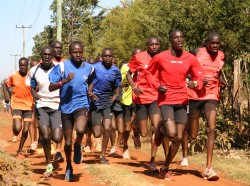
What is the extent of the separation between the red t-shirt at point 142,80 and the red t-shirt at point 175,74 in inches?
43.5

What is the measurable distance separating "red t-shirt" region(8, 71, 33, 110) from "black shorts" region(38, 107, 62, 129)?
276 cm

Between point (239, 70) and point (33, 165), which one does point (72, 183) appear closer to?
point (33, 165)

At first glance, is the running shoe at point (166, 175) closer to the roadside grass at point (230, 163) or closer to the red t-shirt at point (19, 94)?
the roadside grass at point (230, 163)

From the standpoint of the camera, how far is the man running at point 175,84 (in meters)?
7.55

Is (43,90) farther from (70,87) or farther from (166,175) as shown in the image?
(166,175)

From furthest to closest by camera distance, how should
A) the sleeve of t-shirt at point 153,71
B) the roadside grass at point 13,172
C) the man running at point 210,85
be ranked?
the man running at point 210,85, the sleeve of t-shirt at point 153,71, the roadside grass at point 13,172

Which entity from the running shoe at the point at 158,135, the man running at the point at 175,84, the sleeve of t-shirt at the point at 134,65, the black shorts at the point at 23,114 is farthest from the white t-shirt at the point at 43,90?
the black shorts at the point at 23,114

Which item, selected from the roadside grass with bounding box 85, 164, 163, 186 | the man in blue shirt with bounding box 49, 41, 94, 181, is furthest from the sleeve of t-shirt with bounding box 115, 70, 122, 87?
the man in blue shirt with bounding box 49, 41, 94, 181

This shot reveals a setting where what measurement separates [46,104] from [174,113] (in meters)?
2.42

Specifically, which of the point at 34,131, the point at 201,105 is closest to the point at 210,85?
the point at 201,105

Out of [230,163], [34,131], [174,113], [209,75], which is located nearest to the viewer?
[174,113]

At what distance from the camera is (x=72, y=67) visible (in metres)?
7.88

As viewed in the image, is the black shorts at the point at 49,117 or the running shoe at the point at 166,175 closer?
the running shoe at the point at 166,175

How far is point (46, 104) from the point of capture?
8672 millimetres
